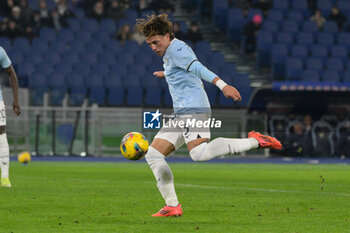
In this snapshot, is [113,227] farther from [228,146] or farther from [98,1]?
[98,1]

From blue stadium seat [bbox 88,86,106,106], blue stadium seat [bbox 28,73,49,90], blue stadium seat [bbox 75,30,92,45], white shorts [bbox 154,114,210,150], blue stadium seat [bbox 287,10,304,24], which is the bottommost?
blue stadium seat [bbox 88,86,106,106]

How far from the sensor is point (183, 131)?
7.86m

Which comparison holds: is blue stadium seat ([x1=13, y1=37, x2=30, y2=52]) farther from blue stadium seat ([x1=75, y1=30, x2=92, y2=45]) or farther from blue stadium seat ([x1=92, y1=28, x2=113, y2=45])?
blue stadium seat ([x1=92, y1=28, x2=113, y2=45])

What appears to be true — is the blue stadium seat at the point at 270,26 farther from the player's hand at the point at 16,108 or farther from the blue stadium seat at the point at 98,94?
the player's hand at the point at 16,108

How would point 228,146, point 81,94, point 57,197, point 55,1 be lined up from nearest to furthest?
1. point 228,146
2. point 57,197
3. point 81,94
4. point 55,1

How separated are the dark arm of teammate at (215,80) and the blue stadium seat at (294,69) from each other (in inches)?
675

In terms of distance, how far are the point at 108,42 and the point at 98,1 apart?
2.29 m

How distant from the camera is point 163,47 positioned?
7.88m

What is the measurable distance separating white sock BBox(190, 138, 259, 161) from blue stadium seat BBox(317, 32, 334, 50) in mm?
19669

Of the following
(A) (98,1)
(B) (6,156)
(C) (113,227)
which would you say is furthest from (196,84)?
(A) (98,1)

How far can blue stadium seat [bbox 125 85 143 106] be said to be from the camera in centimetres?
2383

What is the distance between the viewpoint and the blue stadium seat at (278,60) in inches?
974

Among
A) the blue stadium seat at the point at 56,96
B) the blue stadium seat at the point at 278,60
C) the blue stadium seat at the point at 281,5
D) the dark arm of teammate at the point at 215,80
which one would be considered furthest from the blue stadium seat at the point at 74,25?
the dark arm of teammate at the point at 215,80

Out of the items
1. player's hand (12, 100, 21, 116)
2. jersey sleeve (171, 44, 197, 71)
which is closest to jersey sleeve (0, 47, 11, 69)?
player's hand (12, 100, 21, 116)
